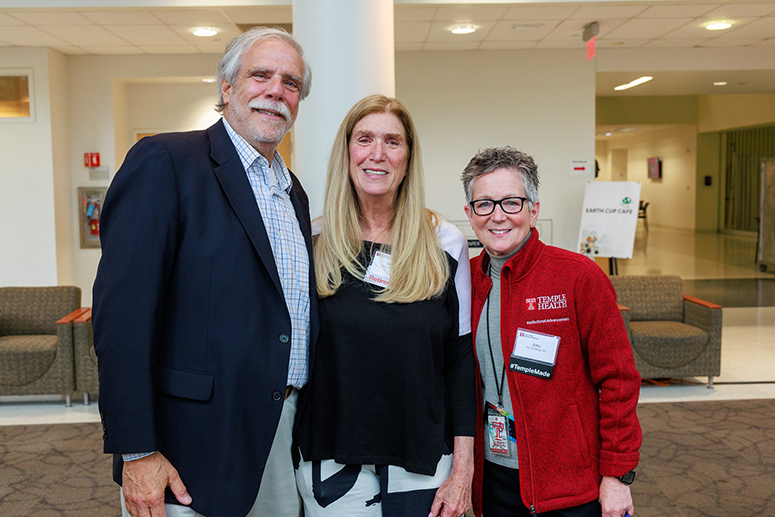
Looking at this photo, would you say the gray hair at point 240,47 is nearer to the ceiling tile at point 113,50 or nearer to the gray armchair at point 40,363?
the gray armchair at point 40,363

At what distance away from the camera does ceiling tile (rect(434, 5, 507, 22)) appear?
5898 mm

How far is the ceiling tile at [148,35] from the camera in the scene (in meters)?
6.43

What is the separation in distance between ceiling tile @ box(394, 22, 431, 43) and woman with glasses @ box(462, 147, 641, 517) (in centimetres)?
514

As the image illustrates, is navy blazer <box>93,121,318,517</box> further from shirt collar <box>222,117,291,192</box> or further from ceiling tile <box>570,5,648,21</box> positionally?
ceiling tile <box>570,5,648,21</box>

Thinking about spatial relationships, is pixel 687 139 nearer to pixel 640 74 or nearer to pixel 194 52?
pixel 640 74

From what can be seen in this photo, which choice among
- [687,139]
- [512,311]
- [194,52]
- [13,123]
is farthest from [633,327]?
[687,139]

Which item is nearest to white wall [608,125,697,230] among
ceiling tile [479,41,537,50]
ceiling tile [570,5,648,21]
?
ceiling tile [479,41,537,50]

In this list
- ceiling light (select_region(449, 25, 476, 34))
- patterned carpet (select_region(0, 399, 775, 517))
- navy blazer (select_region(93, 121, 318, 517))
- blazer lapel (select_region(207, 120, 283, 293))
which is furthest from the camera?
ceiling light (select_region(449, 25, 476, 34))

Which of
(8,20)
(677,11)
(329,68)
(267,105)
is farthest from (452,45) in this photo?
(267,105)

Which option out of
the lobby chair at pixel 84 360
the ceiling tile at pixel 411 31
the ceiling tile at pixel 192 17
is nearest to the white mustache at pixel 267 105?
the lobby chair at pixel 84 360

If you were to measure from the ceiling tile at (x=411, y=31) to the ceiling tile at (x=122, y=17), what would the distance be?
2471 millimetres

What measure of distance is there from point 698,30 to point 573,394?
686cm

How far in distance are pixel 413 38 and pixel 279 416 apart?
6.32 meters

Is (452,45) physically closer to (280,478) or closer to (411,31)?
(411,31)
